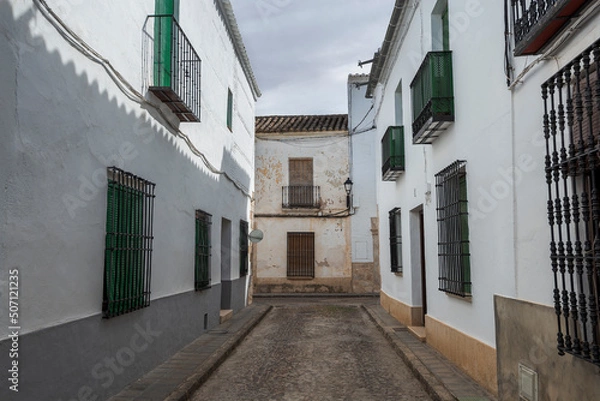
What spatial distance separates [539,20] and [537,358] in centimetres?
243

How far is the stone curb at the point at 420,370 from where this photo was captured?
17.4 feet

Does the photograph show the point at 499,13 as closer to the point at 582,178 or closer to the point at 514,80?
the point at 514,80

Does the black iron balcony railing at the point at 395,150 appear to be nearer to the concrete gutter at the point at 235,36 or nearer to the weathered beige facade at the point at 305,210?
the concrete gutter at the point at 235,36

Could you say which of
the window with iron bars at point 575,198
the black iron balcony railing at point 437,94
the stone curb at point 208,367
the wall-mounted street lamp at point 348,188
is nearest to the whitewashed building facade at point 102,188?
the stone curb at point 208,367

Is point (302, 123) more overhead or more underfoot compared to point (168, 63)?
more overhead

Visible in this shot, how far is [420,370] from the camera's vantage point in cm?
628

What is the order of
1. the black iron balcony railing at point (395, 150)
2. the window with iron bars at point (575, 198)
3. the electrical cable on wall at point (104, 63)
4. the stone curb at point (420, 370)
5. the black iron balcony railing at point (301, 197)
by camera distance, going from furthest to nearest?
the black iron balcony railing at point (301, 197) < the black iron balcony railing at point (395, 150) < the stone curb at point (420, 370) < the electrical cable on wall at point (104, 63) < the window with iron bars at point (575, 198)

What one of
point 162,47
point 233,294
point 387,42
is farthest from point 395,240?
point 162,47

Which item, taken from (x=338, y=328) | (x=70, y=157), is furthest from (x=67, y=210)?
(x=338, y=328)

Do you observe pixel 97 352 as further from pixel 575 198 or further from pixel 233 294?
pixel 233 294

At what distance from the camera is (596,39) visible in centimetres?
330

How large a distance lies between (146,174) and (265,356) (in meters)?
3.21

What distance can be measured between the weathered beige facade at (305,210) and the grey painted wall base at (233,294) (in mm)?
6740

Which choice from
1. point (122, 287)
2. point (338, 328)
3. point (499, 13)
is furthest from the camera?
point (338, 328)
